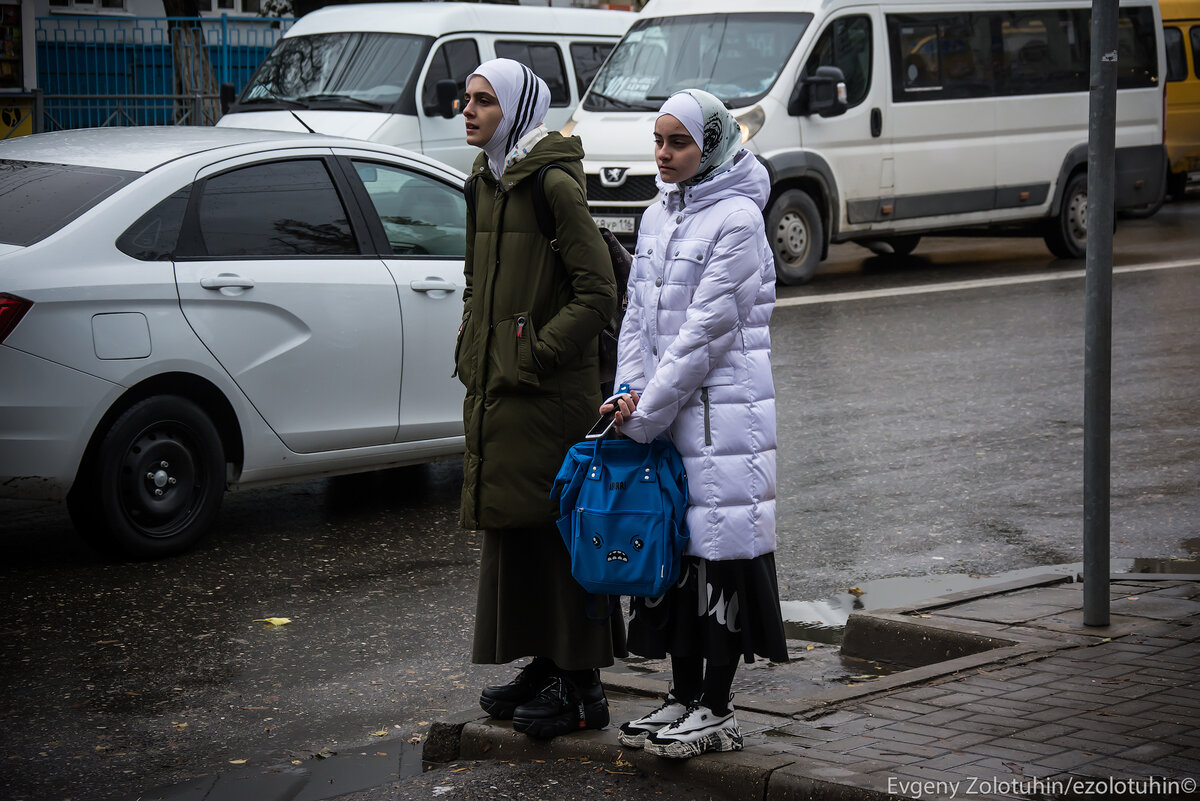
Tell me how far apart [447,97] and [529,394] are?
36.2ft

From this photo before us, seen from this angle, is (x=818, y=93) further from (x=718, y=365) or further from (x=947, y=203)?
(x=718, y=365)

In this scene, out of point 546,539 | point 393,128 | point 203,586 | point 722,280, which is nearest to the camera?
point 722,280

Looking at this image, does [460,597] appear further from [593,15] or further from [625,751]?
[593,15]

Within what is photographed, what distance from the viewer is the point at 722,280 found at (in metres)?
4.19

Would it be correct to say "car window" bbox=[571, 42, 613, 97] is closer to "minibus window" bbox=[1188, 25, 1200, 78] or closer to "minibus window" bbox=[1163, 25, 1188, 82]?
"minibus window" bbox=[1163, 25, 1188, 82]

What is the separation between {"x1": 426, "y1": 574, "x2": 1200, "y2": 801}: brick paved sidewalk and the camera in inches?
157

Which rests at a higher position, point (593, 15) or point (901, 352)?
point (593, 15)

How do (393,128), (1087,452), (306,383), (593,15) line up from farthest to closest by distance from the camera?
1. (593,15)
2. (393,128)
3. (306,383)
4. (1087,452)

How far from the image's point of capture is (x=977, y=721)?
14.6 ft

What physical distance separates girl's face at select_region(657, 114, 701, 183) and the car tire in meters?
3.27

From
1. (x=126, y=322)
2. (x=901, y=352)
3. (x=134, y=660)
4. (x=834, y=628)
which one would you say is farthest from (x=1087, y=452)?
(x=901, y=352)

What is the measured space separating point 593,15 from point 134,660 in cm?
1342

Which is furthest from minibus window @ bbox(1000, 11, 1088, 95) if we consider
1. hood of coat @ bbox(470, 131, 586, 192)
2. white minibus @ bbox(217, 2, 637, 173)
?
hood of coat @ bbox(470, 131, 586, 192)

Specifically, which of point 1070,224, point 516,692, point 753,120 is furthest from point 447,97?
point 516,692
